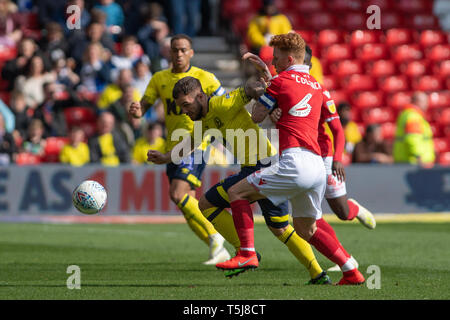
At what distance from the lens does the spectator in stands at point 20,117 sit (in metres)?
16.5

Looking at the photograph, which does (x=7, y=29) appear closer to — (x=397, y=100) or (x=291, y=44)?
(x=397, y=100)

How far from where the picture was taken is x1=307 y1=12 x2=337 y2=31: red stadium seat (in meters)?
21.8

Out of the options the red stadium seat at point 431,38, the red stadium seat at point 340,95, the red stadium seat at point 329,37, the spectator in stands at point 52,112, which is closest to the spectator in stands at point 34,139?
the spectator in stands at point 52,112

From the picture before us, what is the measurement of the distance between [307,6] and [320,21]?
513 millimetres

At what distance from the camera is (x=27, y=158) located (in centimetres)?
1623

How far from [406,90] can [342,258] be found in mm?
14299

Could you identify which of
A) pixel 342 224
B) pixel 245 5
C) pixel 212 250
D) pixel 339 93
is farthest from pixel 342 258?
pixel 245 5

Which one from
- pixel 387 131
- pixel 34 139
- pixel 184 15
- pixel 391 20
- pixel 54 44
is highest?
pixel 391 20

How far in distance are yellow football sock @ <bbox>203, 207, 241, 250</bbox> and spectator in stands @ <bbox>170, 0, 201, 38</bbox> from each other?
38.2 feet

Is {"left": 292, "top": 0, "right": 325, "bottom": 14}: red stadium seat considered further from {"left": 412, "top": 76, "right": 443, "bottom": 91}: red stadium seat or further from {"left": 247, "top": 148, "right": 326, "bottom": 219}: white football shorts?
{"left": 247, "top": 148, "right": 326, "bottom": 219}: white football shorts

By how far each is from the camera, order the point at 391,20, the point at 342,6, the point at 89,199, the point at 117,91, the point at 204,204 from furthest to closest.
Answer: the point at 391,20, the point at 342,6, the point at 117,91, the point at 89,199, the point at 204,204

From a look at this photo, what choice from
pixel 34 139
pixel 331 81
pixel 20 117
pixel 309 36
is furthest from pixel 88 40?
pixel 331 81

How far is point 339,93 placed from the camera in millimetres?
20219

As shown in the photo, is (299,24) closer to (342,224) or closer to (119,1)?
(119,1)
